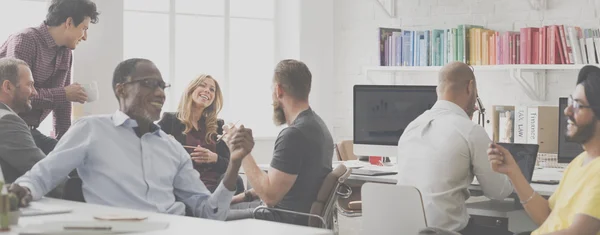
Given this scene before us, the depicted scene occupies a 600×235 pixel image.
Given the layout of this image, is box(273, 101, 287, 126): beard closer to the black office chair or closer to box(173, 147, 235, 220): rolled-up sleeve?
box(173, 147, 235, 220): rolled-up sleeve

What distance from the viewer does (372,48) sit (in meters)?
7.41

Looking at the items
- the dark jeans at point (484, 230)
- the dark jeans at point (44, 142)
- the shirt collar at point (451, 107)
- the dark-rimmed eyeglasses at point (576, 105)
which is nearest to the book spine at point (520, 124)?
the dark jeans at point (484, 230)

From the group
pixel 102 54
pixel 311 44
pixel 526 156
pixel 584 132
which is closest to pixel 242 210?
pixel 526 156

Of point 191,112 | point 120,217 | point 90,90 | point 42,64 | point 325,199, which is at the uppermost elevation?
point 42,64

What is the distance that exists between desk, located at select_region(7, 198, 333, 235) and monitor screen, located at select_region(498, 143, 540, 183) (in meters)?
1.99

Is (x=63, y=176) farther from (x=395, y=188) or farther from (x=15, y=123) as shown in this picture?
(x=395, y=188)

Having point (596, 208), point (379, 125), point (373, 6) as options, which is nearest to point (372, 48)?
point (373, 6)

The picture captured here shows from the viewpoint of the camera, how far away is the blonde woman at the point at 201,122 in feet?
16.4

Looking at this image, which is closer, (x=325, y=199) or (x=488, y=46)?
(x=325, y=199)

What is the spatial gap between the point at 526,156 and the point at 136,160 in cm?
184

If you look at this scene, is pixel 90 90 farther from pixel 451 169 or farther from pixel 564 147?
pixel 564 147

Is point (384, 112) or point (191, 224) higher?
point (384, 112)

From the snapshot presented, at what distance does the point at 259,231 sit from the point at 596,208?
1041 mm

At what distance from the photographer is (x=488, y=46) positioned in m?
6.44
